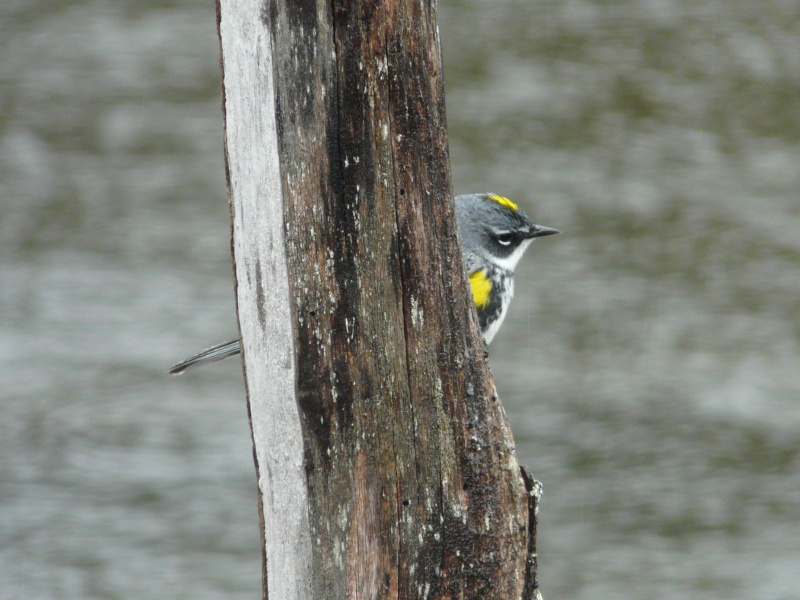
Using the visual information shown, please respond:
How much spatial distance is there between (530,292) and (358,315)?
25.8 ft

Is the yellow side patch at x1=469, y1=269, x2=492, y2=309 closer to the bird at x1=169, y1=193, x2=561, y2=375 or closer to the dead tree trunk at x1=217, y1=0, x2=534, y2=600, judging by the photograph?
the bird at x1=169, y1=193, x2=561, y2=375

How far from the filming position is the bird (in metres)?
5.26

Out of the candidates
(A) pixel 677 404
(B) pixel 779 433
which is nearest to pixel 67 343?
(A) pixel 677 404

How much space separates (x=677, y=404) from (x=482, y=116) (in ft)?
11.4

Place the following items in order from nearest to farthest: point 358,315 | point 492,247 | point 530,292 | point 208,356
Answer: point 358,315 < point 208,356 < point 492,247 < point 530,292

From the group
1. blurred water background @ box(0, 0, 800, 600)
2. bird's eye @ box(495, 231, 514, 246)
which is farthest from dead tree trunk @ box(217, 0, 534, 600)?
blurred water background @ box(0, 0, 800, 600)

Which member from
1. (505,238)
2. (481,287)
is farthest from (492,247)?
(481,287)

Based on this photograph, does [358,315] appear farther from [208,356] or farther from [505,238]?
[505,238]

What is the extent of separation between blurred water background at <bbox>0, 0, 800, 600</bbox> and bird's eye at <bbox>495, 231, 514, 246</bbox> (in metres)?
3.66

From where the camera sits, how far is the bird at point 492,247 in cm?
526

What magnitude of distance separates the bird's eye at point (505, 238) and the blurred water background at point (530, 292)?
3660 millimetres

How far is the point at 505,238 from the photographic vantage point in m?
5.50

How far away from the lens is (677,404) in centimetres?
1002

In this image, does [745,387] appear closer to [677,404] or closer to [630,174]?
[677,404]
